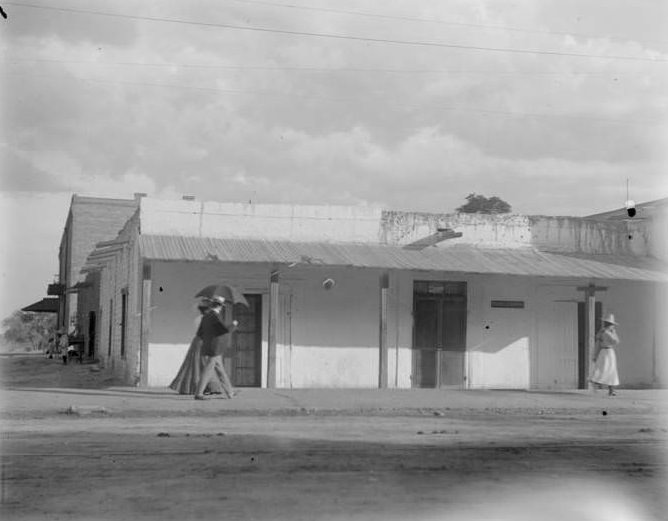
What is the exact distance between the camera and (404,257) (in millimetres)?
19453

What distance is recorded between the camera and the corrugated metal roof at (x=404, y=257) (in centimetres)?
1802

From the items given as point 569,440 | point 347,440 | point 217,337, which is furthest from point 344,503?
point 217,337

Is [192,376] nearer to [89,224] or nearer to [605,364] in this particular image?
[605,364]

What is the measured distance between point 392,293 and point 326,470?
12021 millimetres

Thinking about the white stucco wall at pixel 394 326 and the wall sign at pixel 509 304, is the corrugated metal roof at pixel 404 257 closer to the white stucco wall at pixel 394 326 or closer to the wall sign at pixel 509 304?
the white stucco wall at pixel 394 326

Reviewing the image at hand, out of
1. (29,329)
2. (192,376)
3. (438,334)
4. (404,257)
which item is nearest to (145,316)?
(192,376)

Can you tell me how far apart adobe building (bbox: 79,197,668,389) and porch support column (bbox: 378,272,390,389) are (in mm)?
29

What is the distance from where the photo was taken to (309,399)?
1611cm

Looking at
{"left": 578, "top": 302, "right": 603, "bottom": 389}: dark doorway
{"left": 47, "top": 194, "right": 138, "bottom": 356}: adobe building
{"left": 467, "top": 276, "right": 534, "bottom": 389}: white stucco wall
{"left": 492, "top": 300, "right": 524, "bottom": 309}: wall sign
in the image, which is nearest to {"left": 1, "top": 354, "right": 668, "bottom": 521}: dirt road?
{"left": 467, "top": 276, "right": 534, "bottom": 389}: white stucco wall

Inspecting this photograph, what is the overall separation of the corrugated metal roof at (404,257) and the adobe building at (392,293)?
61mm

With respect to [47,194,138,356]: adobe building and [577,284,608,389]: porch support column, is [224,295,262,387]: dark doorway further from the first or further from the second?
[47,194,138,356]: adobe building

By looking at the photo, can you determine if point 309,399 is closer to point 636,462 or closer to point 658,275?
point 636,462

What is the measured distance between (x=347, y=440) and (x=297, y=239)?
9568 mm

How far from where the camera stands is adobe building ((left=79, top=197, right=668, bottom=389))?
61.7 feet
